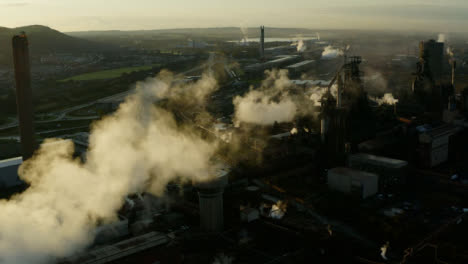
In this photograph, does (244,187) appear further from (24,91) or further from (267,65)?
(267,65)

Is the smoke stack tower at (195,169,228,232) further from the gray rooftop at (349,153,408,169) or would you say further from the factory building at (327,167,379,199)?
the gray rooftop at (349,153,408,169)

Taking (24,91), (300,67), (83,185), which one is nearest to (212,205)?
(83,185)

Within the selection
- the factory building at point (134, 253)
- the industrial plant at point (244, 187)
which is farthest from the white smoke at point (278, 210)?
the factory building at point (134, 253)

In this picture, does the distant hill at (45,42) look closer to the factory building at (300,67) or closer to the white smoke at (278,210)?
the factory building at (300,67)

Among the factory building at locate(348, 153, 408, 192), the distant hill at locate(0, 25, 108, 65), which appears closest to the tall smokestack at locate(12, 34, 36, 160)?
the factory building at locate(348, 153, 408, 192)

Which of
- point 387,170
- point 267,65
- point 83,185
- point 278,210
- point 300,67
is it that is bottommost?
point 278,210

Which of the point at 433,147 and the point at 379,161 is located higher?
the point at 433,147
